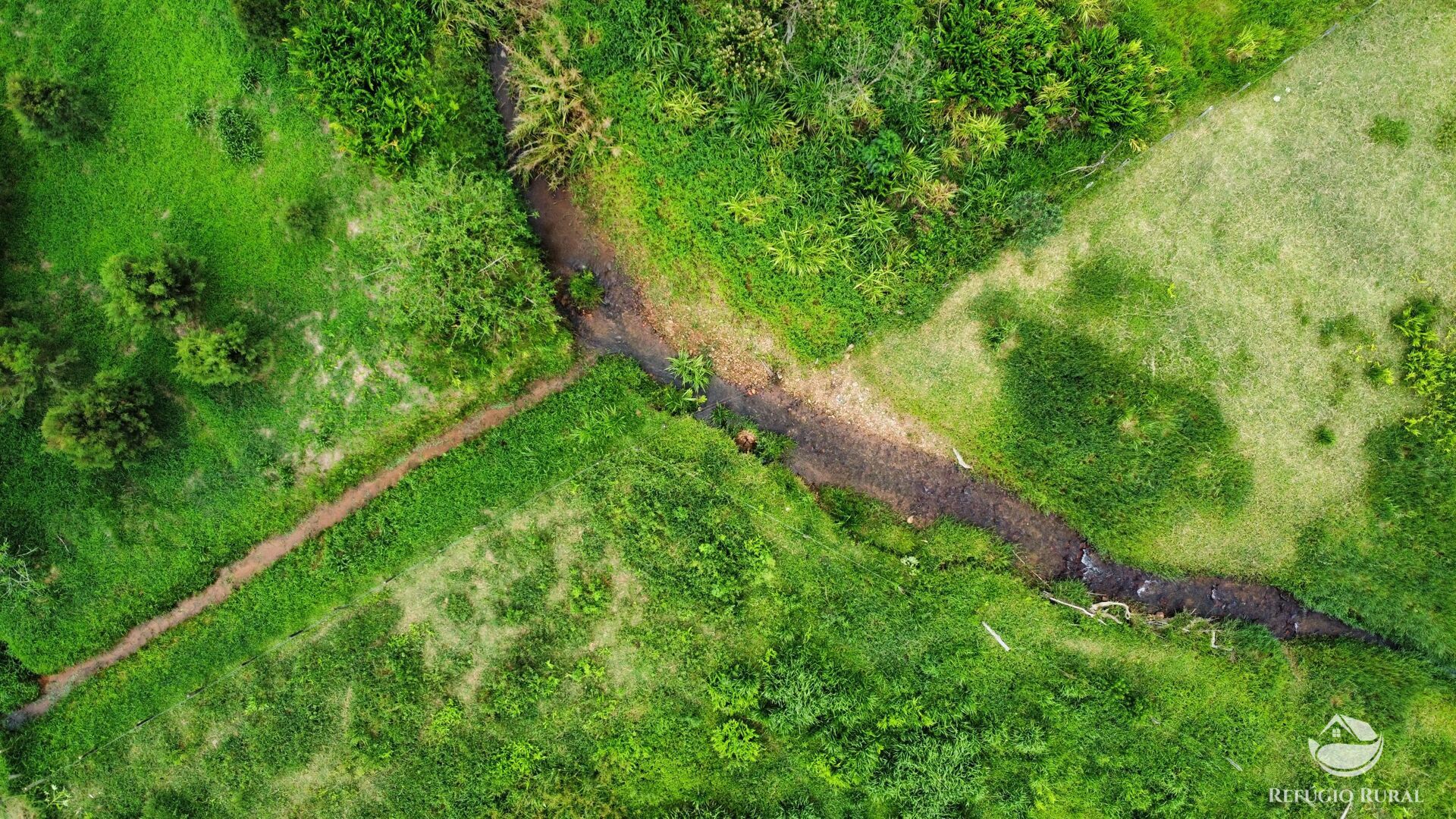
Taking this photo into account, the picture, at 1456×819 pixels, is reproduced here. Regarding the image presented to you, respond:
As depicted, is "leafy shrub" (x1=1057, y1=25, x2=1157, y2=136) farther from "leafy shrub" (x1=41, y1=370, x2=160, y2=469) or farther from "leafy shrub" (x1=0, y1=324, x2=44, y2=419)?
"leafy shrub" (x1=0, y1=324, x2=44, y2=419)

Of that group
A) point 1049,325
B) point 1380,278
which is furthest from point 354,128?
point 1380,278

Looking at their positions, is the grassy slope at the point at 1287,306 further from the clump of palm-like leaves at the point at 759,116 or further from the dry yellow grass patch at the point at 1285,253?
the clump of palm-like leaves at the point at 759,116

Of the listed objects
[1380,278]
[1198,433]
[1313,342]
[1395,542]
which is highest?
[1380,278]

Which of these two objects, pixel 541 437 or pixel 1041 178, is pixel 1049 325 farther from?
pixel 541 437

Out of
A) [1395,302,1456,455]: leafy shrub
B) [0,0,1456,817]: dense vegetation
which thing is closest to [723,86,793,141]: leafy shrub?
[0,0,1456,817]: dense vegetation

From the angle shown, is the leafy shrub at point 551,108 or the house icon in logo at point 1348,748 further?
the house icon in logo at point 1348,748

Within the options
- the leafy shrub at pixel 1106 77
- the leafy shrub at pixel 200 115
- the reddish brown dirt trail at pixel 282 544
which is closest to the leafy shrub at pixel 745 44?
the leafy shrub at pixel 1106 77
